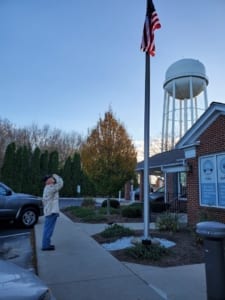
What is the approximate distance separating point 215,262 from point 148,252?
9.22 ft

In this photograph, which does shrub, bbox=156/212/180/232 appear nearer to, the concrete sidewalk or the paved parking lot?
the concrete sidewalk

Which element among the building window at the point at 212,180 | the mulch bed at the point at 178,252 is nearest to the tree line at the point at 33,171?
the building window at the point at 212,180

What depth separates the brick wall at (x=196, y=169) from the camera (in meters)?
9.09

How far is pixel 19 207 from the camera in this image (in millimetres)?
11086

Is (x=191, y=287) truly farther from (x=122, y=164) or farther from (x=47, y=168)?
(x=47, y=168)

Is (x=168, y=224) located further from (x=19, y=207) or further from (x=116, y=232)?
(x=19, y=207)

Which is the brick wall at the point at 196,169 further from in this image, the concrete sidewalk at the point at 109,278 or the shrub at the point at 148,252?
the concrete sidewalk at the point at 109,278

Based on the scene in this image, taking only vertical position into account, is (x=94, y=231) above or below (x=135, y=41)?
below

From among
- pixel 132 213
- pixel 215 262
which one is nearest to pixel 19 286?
pixel 215 262

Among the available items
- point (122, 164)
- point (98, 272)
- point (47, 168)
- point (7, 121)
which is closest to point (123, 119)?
point (122, 164)

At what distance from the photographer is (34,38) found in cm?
1192

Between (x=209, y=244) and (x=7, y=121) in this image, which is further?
(x=7, y=121)

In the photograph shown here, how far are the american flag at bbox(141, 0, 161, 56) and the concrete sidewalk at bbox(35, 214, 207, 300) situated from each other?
16.5 feet

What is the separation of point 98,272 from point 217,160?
556 cm
